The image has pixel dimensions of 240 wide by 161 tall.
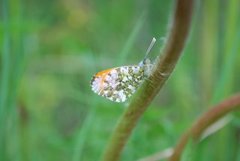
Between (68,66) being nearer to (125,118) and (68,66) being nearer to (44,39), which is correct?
(44,39)

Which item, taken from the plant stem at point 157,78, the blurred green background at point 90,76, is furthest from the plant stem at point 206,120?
the plant stem at point 157,78

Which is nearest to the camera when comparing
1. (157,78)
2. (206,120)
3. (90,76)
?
(157,78)

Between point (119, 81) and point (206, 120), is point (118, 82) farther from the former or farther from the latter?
point (206, 120)

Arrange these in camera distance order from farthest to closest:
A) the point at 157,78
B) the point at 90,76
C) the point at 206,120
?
the point at 90,76 < the point at 206,120 < the point at 157,78

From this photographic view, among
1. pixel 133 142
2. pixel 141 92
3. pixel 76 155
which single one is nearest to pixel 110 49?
pixel 133 142

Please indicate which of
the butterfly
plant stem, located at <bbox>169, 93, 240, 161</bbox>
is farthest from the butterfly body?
plant stem, located at <bbox>169, 93, 240, 161</bbox>

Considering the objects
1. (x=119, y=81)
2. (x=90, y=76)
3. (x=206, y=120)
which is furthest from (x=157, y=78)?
(x=90, y=76)
